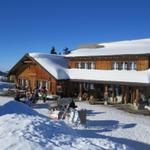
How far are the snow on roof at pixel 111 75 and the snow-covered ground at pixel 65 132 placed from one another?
19.6 ft

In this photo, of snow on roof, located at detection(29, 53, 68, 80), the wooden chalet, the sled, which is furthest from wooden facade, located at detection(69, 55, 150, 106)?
the sled

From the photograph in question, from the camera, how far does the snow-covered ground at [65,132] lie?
10094 millimetres

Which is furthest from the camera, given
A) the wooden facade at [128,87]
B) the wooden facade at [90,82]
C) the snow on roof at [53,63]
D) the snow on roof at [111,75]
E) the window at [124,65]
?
the snow on roof at [53,63]

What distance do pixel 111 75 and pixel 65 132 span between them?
17.7 metres

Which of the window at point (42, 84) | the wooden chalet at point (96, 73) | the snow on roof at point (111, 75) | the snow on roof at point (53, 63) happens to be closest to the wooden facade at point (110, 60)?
the wooden chalet at point (96, 73)

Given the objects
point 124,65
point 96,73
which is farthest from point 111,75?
point 96,73

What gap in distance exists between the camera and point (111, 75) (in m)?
29.5

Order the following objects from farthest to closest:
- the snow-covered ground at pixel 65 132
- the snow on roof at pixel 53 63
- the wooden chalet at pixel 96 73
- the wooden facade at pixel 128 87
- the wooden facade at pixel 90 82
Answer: the snow on roof at pixel 53 63
the wooden facade at pixel 90 82
the wooden chalet at pixel 96 73
the wooden facade at pixel 128 87
the snow-covered ground at pixel 65 132

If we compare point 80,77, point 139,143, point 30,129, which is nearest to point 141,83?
point 80,77

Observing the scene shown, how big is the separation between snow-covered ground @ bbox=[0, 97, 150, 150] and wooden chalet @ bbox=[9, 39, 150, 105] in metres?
6.71

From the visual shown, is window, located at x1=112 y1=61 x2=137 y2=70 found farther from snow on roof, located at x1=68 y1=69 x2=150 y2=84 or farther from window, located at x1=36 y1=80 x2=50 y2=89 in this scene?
window, located at x1=36 y1=80 x2=50 y2=89

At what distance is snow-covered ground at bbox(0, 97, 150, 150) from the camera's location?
10094 mm

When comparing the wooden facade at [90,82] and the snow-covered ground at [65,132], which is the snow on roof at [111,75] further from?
the snow-covered ground at [65,132]

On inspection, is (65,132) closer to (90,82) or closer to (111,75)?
(111,75)
